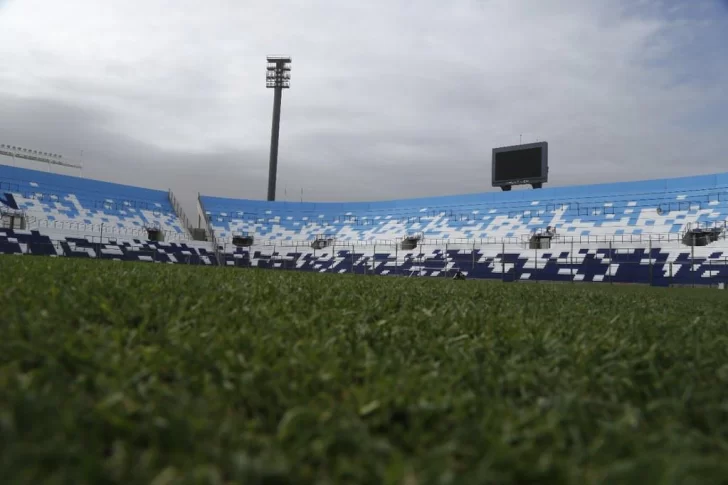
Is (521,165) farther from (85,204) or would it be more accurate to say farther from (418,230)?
(85,204)

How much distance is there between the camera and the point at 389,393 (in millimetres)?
1182

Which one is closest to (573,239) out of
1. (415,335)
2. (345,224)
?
(345,224)

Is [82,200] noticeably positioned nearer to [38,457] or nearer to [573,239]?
[573,239]

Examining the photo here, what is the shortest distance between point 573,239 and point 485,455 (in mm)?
28537

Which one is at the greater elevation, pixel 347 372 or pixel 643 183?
pixel 643 183

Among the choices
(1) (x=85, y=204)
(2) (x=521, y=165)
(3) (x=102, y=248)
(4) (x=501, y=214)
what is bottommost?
(3) (x=102, y=248)

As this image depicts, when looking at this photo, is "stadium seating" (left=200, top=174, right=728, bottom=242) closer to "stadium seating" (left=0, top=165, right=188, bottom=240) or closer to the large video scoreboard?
the large video scoreboard

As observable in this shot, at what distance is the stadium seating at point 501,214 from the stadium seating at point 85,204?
3402mm

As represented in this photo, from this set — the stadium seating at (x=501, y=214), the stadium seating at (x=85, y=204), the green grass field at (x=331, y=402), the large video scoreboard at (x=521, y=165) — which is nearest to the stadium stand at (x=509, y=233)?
the stadium seating at (x=501, y=214)

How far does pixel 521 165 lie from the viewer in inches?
1246

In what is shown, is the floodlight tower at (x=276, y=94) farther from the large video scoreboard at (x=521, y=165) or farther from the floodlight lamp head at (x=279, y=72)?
the large video scoreboard at (x=521, y=165)

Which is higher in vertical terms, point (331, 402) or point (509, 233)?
point (509, 233)

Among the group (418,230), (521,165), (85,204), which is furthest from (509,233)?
(85,204)

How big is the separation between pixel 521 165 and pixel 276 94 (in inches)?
930
